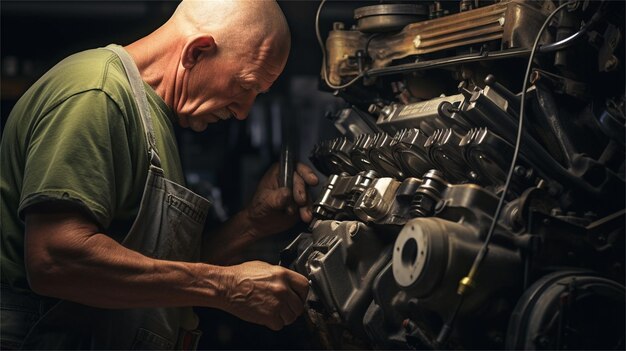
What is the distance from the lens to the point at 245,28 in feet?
8.32

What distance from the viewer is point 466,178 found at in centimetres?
247

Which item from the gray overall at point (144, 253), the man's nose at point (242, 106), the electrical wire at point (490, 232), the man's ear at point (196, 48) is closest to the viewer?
the electrical wire at point (490, 232)

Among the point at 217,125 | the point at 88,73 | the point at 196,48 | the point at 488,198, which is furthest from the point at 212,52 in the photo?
the point at 217,125

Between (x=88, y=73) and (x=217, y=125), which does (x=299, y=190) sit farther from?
(x=217, y=125)

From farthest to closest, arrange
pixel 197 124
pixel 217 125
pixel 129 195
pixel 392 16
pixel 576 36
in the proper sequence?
1. pixel 217 125
2. pixel 392 16
3. pixel 197 124
4. pixel 129 195
5. pixel 576 36

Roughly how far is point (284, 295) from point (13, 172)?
70cm

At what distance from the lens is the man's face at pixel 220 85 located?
2.56m

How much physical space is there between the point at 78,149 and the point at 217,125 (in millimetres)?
2696

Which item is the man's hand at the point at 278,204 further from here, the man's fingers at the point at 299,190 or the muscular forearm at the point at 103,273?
the muscular forearm at the point at 103,273

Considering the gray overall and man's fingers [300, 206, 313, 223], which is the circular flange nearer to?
man's fingers [300, 206, 313, 223]

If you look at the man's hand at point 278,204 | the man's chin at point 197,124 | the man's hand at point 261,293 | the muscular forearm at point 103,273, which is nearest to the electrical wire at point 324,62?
the man's hand at point 278,204

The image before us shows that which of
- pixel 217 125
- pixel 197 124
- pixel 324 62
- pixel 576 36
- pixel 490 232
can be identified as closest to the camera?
pixel 490 232

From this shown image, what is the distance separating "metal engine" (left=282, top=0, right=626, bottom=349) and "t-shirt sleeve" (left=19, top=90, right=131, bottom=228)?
2.11 ft

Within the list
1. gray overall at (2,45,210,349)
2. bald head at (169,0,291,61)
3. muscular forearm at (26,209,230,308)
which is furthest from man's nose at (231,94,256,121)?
Answer: muscular forearm at (26,209,230,308)
